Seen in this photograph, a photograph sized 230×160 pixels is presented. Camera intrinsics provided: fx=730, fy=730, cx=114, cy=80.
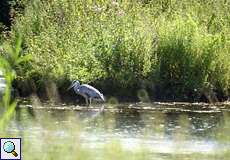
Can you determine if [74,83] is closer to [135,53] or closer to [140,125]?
[135,53]

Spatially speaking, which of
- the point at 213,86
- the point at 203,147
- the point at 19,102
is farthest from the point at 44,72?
the point at 203,147

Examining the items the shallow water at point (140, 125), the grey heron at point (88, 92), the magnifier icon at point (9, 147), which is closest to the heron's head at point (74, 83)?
the grey heron at point (88, 92)

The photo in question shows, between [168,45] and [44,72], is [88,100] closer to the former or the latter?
[44,72]

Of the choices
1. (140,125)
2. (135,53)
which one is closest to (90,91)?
(135,53)

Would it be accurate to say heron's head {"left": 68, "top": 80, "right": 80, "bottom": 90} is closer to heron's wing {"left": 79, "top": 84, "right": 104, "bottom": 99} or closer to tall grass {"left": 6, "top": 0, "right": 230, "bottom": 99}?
heron's wing {"left": 79, "top": 84, "right": 104, "bottom": 99}

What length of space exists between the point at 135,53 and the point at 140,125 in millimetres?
3980

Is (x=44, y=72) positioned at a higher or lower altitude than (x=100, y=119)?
higher

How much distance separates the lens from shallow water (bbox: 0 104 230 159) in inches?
313

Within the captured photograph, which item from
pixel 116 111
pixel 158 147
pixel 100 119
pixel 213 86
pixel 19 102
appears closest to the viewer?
pixel 158 147

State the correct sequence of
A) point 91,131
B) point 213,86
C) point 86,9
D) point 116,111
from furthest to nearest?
point 86,9, point 213,86, point 116,111, point 91,131

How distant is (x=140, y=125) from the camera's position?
11445 mm

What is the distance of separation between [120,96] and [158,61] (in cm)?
112

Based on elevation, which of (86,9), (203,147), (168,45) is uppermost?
(86,9)

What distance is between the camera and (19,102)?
1402 cm
